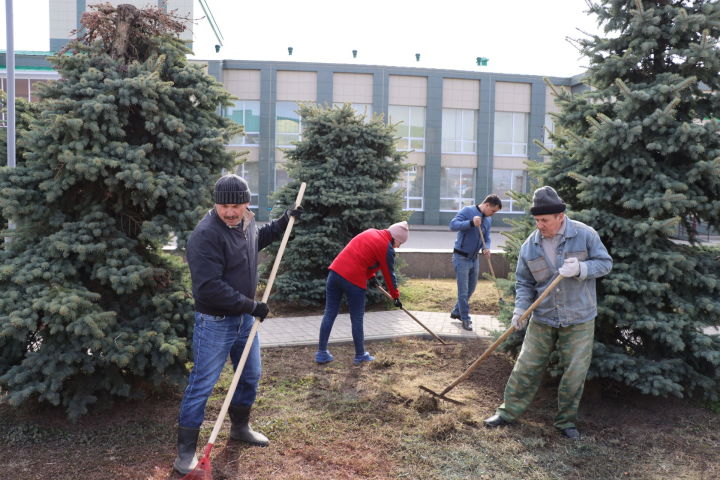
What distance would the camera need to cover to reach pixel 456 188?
3212 centimetres

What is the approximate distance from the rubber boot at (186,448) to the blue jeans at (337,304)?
258cm

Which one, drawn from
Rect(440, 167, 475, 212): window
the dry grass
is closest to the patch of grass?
the dry grass

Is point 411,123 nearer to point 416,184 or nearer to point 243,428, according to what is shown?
point 416,184

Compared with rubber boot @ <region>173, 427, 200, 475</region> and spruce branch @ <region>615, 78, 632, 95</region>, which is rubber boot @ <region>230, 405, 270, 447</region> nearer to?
rubber boot @ <region>173, 427, 200, 475</region>

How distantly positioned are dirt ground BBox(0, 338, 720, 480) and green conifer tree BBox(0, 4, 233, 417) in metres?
0.29

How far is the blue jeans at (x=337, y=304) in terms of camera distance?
244 inches

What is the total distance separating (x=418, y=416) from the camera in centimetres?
482

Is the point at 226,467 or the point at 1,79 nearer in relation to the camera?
the point at 226,467

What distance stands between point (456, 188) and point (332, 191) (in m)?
23.7

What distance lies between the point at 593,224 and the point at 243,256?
3.26 metres

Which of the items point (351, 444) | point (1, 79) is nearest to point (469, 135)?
point (1, 79)

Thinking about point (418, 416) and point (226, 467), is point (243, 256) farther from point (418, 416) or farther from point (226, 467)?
point (418, 416)

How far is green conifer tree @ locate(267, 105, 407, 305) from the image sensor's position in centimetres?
930

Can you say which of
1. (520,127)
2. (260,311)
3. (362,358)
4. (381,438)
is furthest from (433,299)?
(520,127)
